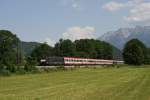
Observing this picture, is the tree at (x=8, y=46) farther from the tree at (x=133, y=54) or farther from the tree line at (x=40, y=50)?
the tree at (x=133, y=54)

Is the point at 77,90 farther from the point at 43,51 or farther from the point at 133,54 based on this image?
the point at 133,54

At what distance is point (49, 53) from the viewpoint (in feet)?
619

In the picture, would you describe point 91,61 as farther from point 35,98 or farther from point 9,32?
point 35,98

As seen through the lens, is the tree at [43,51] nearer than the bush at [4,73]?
No

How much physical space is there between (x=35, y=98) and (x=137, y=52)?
17009cm

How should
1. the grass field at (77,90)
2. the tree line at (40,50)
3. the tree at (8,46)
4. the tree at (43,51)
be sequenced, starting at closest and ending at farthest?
1. the grass field at (77,90)
2. the tree at (8,46)
3. the tree line at (40,50)
4. the tree at (43,51)

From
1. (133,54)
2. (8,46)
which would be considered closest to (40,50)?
(133,54)

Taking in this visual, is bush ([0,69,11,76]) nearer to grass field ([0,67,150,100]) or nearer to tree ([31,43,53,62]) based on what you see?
grass field ([0,67,150,100])

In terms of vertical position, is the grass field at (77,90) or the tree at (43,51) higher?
the tree at (43,51)

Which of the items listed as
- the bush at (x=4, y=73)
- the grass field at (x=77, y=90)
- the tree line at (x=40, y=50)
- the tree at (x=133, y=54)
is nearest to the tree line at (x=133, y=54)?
the tree at (x=133, y=54)

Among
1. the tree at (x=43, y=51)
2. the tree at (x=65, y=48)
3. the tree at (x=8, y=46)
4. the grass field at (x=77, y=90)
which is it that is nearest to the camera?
the grass field at (x=77, y=90)

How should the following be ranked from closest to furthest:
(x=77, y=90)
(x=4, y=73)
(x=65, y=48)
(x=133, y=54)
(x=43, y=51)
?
(x=77, y=90) → (x=4, y=73) → (x=65, y=48) → (x=133, y=54) → (x=43, y=51)

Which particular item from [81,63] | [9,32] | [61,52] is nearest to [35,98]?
[81,63]

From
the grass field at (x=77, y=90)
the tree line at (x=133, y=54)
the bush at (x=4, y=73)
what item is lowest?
the grass field at (x=77, y=90)
